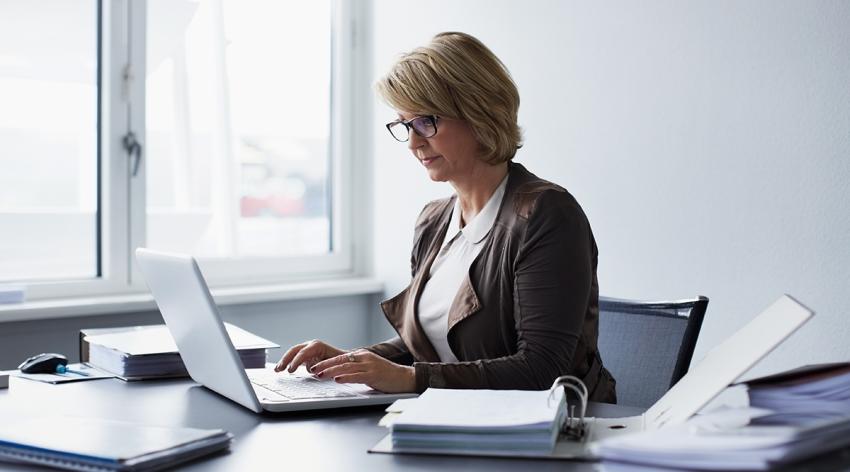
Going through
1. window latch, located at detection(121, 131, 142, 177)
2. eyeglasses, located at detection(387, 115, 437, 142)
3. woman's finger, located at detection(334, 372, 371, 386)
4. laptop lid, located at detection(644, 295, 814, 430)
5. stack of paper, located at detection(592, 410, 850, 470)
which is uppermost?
window latch, located at detection(121, 131, 142, 177)

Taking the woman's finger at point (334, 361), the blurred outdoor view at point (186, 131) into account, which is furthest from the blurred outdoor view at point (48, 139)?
the woman's finger at point (334, 361)

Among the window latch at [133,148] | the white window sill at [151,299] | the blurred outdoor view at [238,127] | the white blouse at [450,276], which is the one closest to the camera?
the white blouse at [450,276]

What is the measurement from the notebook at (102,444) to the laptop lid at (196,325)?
0.19 meters

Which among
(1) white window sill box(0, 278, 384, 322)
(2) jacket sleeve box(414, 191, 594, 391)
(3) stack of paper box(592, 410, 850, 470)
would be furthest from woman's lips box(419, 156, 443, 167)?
(1) white window sill box(0, 278, 384, 322)

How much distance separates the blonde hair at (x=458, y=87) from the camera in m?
1.84

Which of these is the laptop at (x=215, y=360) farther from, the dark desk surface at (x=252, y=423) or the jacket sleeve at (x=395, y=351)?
the jacket sleeve at (x=395, y=351)

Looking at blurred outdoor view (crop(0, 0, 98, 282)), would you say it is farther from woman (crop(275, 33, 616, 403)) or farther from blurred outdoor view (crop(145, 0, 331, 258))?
woman (crop(275, 33, 616, 403))

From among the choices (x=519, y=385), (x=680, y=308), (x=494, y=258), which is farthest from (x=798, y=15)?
(x=519, y=385)

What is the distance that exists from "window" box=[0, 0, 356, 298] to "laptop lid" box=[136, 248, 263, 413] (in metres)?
1.31

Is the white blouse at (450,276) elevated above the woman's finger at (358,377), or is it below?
above

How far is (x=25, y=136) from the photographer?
8.71ft

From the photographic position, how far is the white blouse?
183cm

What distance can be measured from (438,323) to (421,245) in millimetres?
248

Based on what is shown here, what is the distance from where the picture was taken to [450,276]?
1.86 meters
